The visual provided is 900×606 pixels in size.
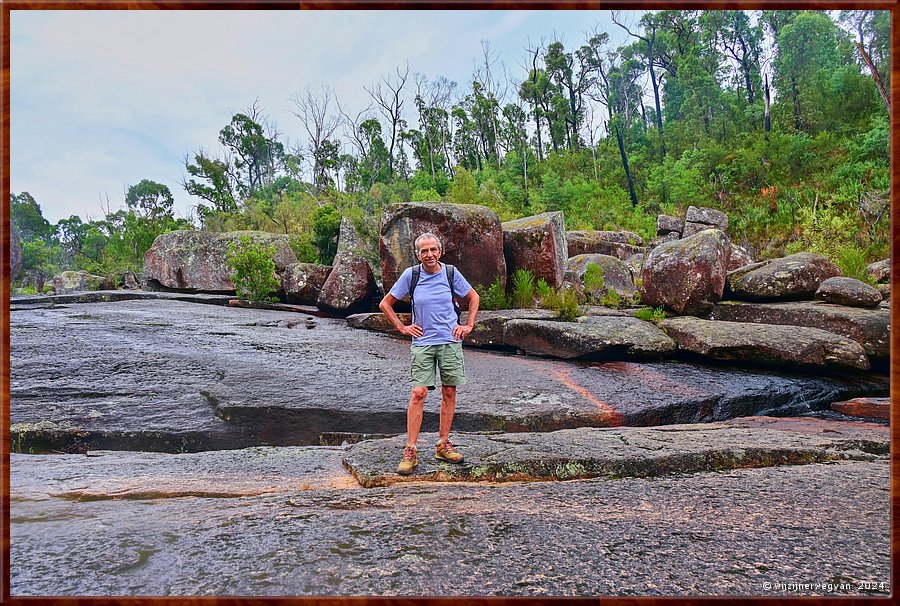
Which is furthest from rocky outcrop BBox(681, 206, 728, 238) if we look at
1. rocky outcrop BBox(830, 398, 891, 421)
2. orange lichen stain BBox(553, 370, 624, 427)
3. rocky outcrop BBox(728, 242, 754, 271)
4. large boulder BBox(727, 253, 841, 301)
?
orange lichen stain BBox(553, 370, 624, 427)

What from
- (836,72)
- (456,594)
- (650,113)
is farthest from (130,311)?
(650,113)

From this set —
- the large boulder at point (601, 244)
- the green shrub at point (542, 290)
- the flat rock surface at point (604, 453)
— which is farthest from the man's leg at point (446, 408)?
the large boulder at point (601, 244)

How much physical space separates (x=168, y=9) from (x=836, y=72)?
35.0 m

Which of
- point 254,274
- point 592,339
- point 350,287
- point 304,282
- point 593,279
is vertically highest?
point 254,274

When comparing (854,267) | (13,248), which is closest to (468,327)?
(13,248)

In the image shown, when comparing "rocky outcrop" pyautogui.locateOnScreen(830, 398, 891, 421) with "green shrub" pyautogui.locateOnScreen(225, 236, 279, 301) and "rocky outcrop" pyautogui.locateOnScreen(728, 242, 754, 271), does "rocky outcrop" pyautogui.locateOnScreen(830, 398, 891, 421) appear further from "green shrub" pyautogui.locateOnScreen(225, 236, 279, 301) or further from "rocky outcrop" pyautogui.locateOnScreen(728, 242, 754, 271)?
A: "green shrub" pyautogui.locateOnScreen(225, 236, 279, 301)

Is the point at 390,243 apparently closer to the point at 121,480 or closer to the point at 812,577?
Result: the point at 121,480

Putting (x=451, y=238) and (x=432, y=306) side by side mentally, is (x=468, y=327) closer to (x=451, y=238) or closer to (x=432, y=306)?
(x=432, y=306)

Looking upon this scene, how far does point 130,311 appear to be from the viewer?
1005cm

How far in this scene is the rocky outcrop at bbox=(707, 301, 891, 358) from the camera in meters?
7.70

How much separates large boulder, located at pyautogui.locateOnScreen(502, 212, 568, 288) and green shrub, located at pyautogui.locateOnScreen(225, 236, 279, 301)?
7.09m

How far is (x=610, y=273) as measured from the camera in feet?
41.2

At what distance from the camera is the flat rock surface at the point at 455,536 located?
1.99 meters

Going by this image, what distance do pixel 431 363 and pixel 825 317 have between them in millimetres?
7707
